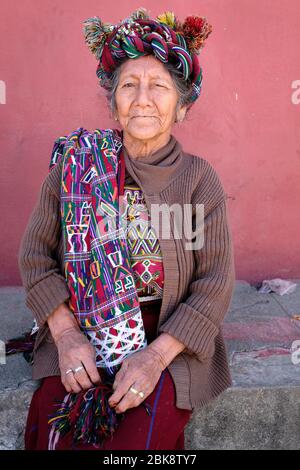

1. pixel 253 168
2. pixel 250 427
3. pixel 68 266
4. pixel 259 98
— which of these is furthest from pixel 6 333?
pixel 259 98

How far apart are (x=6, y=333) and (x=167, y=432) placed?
1.08 metres

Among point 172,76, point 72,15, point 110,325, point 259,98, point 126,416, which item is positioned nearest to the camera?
point 126,416

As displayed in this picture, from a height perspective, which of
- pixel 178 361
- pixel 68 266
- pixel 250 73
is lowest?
pixel 178 361

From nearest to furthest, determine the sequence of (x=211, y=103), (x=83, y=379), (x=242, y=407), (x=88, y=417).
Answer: (x=88, y=417), (x=83, y=379), (x=242, y=407), (x=211, y=103)

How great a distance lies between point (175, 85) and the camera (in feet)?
6.47

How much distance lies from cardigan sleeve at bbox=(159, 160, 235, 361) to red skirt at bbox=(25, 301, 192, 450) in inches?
6.1

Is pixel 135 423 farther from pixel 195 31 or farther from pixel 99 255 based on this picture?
pixel 195 31

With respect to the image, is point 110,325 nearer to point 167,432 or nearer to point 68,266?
point 68,266

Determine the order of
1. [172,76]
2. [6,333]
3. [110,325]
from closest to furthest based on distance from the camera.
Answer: [110,325] → [172,76] → [6,333]

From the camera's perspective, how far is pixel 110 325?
179 centimetres

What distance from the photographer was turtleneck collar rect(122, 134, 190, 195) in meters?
1.94

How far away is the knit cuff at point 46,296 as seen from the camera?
6.02 feet

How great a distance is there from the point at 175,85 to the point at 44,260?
84 centimetres

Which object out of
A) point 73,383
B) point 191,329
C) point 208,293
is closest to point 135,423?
point 73,383
